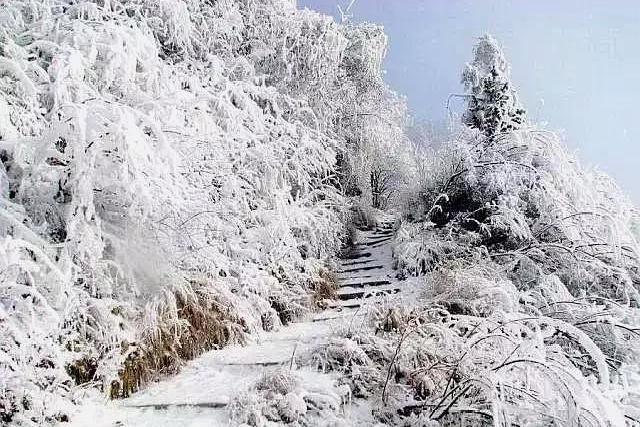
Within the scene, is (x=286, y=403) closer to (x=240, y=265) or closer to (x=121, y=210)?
(x=121, y=210)

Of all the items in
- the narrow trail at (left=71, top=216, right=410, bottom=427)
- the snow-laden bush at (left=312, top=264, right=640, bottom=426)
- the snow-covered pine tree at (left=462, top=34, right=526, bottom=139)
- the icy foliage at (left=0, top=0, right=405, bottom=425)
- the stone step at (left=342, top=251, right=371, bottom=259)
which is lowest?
the narrow trail at (left=71, top=216, right=410, bottom=427)

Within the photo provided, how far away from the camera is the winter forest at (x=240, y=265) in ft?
10.0

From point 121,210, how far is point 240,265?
5.64ft

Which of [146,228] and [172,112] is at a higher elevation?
[172,112]

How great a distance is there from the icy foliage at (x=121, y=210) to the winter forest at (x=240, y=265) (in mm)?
19

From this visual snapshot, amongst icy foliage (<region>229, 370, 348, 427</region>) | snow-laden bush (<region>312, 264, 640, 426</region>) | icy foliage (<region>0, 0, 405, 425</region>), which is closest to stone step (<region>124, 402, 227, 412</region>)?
icy foliage (<region>229, 370, 348, 427</region>)

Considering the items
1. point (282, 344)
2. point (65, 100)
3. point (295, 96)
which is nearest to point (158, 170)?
point (65, 100)

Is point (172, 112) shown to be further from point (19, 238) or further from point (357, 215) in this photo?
point (357, 215)

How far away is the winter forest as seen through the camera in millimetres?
3051

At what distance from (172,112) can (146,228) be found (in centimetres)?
125

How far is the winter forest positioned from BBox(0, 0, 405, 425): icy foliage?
19mm

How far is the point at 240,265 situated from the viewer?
542cm

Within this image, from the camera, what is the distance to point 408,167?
1496cm

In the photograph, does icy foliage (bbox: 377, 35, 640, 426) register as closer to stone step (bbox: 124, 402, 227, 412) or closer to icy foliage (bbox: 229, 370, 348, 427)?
icy foliage (bbox: 229, 370, 348, 427)
